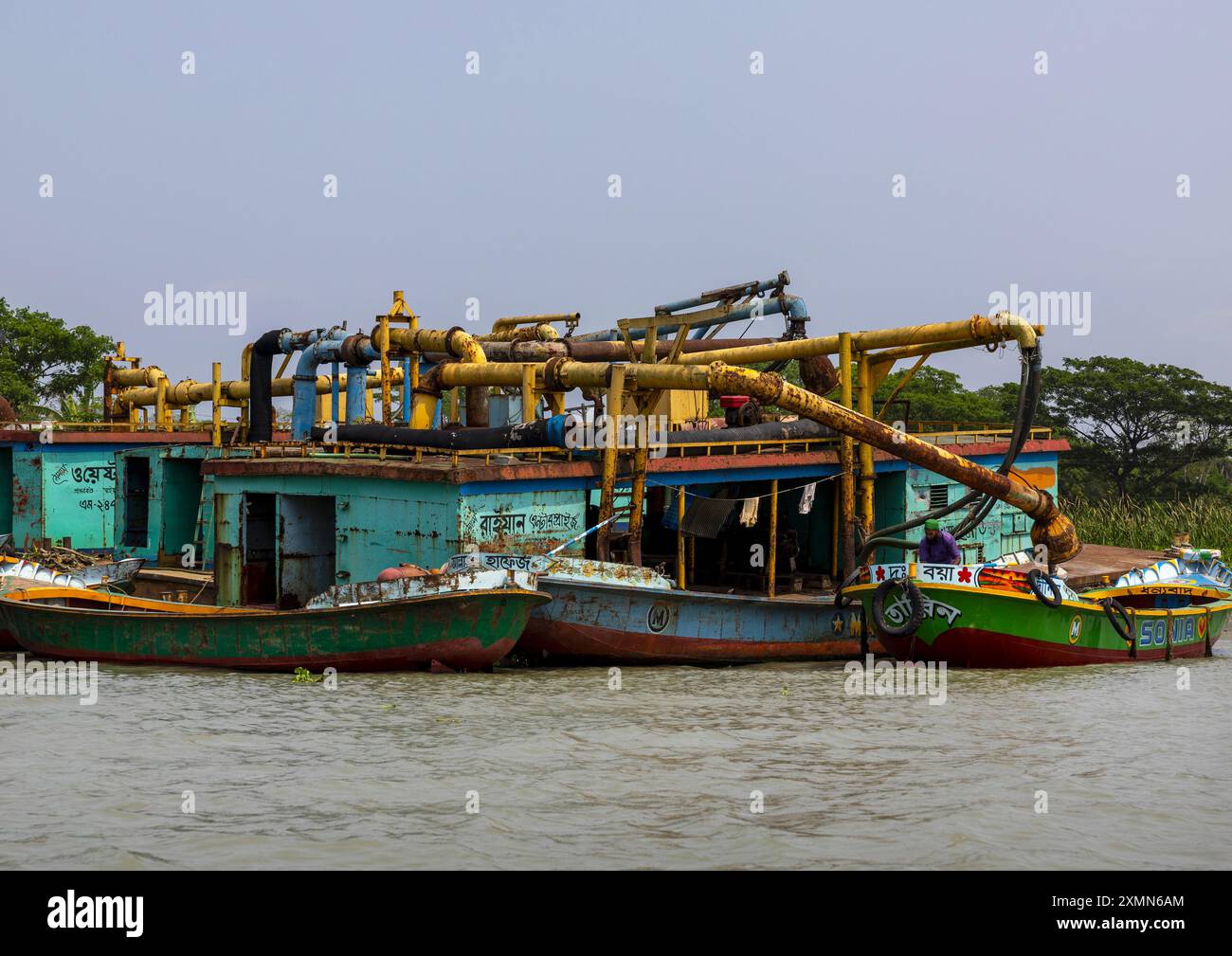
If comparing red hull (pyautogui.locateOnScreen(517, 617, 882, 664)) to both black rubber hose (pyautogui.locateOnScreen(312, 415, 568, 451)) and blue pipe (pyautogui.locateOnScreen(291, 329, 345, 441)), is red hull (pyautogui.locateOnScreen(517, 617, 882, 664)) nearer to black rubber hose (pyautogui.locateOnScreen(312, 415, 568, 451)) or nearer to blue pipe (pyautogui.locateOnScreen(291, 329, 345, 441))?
black rubber hose (pyautogui.locateOnScreen(312, 415, 568, 451))

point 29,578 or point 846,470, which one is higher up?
point 846,470

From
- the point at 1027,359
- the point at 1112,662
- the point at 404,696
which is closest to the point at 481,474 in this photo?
the point at 404,696

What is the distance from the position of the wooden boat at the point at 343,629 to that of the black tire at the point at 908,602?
4.28 m

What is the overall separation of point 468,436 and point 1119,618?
9.84m

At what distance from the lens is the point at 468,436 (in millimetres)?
21188

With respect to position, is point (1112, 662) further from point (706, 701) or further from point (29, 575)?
point (29, 575)

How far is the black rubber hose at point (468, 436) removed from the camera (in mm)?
20188

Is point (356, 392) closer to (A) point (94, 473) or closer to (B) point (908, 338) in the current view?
(A) point (94, 473)

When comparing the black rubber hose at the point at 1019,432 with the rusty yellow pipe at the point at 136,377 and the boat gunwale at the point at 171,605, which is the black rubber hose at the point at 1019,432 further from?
the rusty yellow pipe at the point at 136,377

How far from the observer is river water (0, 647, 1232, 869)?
9477mm

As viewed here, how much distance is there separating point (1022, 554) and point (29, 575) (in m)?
14.8

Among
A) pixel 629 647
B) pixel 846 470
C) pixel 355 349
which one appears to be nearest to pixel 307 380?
pixel 355 349

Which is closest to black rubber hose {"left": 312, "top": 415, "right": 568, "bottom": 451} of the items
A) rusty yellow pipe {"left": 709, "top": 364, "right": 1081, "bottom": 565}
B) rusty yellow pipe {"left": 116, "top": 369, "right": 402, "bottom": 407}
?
rusty yellow pipe {"left": 709, "top": 364, "right": 1081, "bottom": 565}
